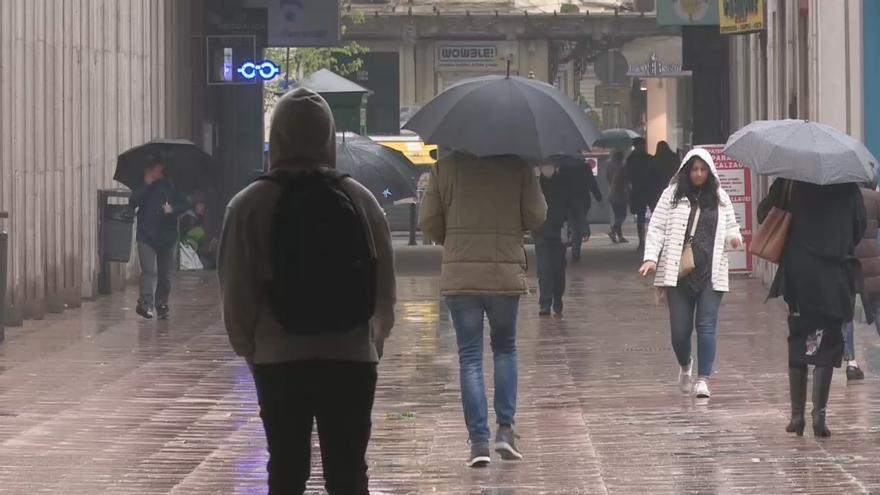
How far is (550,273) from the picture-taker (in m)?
18.4

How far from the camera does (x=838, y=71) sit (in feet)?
60.4

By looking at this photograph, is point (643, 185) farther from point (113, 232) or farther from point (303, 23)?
point (113, 232)

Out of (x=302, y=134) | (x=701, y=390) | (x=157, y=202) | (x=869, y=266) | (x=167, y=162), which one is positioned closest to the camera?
(x=302, y=134)

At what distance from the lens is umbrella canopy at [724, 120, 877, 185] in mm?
10039

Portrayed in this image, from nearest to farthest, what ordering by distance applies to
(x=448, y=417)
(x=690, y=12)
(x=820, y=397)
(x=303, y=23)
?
(x=820, y=397)
(x=448, y=417)
(x=690, y=12)
(x=303, y=23)

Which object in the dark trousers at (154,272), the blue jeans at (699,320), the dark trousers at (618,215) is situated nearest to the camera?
the blue jeans at (699,320)

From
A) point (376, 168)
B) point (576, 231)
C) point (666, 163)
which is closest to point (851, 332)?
point (376, 168)

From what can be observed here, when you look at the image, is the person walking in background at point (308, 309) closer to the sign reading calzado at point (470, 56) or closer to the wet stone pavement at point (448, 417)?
the wet stone pavement at point (448, 417)

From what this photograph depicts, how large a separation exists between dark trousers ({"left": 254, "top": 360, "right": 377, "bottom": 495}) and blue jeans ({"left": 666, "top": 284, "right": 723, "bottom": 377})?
252 inches

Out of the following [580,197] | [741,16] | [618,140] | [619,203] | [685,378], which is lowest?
[685,378]

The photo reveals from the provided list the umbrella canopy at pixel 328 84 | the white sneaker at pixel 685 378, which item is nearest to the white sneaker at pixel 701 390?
the white sneaker at pixel 685 378

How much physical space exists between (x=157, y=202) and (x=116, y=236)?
9.06 ft

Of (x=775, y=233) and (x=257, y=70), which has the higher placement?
(x=257, y=70)

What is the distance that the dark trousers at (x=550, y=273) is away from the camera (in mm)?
18453
